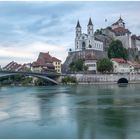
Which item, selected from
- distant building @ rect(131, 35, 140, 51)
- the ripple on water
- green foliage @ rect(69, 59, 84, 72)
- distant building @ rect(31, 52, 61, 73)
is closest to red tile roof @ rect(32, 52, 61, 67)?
distant building @ rect(31, 52, 61, 73)

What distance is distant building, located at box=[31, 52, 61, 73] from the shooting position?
95438 millimetres

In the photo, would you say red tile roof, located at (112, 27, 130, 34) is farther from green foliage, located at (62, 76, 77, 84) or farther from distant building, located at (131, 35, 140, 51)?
green foliage, located at (62, 76, 77, 84)

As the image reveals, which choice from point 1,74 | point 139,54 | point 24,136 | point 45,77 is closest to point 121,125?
point 24,136

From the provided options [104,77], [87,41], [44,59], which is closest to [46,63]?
[44,59]

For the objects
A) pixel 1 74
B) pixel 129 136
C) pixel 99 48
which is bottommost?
pixel 129 136

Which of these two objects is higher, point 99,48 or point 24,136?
point 99,48

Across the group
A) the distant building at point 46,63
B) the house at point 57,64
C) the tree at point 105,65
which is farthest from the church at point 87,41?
the tree at point 105,65

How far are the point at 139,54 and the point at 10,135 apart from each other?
310ft

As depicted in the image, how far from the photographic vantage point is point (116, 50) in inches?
3809

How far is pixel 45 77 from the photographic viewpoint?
245 feet

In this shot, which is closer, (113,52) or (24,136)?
(24,136)

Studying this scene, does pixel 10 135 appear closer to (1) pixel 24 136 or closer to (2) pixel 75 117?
(1) pixel 24 136

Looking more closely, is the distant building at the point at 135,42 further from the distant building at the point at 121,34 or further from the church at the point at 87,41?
the church at the point at 87,41

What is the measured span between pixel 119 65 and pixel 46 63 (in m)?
18.2
